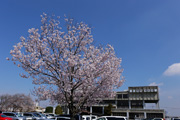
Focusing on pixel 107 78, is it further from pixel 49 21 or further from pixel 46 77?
pixel 49 21

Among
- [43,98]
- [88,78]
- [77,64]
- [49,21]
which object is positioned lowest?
[43,98]

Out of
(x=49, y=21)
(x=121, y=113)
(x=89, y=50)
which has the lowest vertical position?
(x=121, y=113)

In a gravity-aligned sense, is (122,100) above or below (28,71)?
below

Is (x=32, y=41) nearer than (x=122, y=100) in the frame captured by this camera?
Yes

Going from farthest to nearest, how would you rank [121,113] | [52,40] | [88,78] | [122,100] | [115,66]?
1. [122,100]
2. [121,113]
3. [115,66]
4. [52,40]
5. [88,78]

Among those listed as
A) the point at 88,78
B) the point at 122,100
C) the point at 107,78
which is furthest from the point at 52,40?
the point at 122,100

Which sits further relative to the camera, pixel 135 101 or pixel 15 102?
pixel 135 101

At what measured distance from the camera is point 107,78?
14.1 meters

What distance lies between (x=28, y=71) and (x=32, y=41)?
2491mm

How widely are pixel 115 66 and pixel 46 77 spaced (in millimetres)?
6237

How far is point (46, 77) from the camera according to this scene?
1345 cm

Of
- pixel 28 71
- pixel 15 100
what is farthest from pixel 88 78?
pixel 15 100

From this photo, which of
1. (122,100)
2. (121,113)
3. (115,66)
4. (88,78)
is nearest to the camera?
(88,78)

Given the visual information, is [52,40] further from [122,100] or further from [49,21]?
[122,100]
